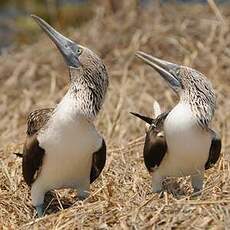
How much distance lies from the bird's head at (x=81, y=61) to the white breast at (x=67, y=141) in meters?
0.20

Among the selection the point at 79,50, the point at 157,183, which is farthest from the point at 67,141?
the point at 157,183

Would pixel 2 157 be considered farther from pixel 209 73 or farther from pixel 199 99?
pixel 209 73

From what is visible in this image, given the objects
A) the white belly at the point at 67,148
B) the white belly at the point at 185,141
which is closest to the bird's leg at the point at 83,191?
the white belly at the point at 67,148

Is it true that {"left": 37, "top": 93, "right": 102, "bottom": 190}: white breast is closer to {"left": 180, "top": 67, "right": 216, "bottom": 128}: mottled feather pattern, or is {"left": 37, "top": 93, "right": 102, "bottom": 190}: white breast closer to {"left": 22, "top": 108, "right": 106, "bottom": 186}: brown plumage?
{"left": 22, "top": 108, "right": 106, "bottom": 186}: brown plumage

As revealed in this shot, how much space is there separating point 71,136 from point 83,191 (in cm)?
48

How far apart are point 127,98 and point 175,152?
10.7 feet

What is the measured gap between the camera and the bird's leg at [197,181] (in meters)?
4.68

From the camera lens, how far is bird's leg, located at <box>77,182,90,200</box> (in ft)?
15.5

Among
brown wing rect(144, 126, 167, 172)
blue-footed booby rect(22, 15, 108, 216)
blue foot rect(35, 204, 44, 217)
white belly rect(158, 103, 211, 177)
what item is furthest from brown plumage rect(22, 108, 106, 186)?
white belly rect(158, 103, 211, 177)

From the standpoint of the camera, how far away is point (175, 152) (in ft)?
14.7

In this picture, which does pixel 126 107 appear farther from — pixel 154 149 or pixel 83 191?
pixel 154 149

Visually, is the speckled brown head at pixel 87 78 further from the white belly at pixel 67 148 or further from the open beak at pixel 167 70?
the open beak at pixel 167 70

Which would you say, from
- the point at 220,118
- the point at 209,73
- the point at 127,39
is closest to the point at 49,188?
the point at 220,118

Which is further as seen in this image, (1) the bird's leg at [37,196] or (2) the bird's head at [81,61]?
(1) the bird's leg at [37,196]
